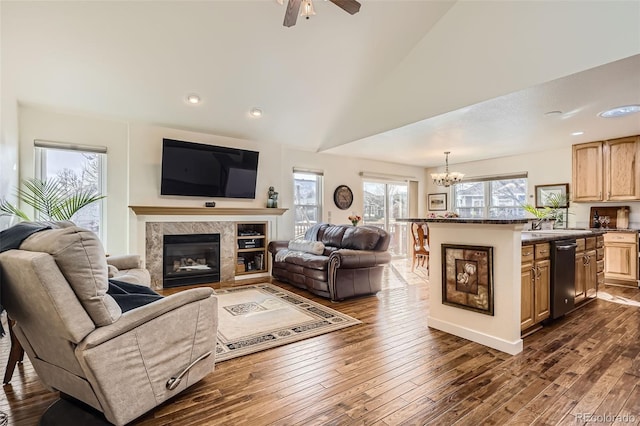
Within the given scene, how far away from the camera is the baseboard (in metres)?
2.64

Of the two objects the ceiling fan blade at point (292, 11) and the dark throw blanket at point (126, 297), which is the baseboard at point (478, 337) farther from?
the ceiling fan blade at point (292, 11)

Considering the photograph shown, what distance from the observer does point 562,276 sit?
3344 millimetres

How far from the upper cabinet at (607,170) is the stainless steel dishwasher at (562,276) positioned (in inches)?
103

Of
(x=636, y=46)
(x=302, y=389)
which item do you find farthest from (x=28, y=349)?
(x=636, y=46)

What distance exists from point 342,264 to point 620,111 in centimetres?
394

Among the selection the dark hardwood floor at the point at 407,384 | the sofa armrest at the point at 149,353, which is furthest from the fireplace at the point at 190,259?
the sofa armrest at the point at 149,353

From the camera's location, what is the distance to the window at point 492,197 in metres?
6.71

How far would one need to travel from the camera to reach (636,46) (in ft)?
8.66

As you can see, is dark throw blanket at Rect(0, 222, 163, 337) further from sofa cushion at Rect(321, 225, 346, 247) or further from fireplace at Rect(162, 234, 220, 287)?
sofa cushion at Rect(321, 225, 346, 247)

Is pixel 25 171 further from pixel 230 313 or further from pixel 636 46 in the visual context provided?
pixel 636 46

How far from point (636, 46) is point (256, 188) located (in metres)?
5.09

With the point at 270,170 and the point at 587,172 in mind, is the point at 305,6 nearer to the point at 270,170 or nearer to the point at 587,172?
the point at 270,170

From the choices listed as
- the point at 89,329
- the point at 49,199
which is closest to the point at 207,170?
the point at 49,199

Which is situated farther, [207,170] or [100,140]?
[207,170]
